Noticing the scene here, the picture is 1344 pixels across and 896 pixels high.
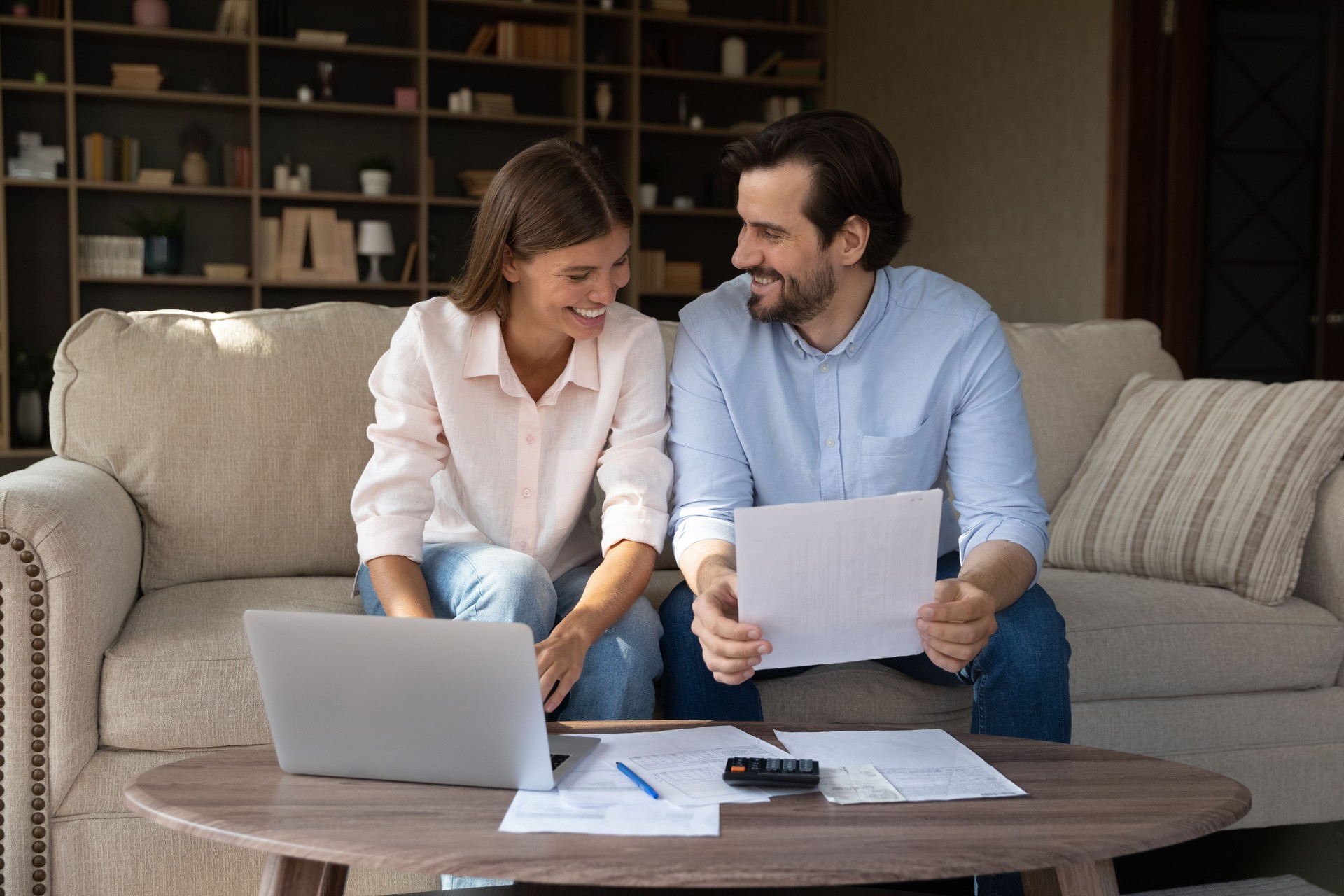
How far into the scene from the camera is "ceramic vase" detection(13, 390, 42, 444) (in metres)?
4.61

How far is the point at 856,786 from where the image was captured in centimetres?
107

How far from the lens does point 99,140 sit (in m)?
4.76

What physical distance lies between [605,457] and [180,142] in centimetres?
404

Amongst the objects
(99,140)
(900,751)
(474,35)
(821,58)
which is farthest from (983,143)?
(900,751)

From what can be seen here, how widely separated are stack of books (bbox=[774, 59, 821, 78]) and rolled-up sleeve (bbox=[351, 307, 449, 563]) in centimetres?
429

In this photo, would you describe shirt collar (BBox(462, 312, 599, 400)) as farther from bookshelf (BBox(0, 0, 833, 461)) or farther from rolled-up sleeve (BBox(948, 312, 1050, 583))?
bookshelf (BBox(0, 0, 833, 461))

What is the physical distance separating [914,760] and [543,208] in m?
0.83

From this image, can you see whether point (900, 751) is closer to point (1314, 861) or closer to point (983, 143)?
point (1314, 861)

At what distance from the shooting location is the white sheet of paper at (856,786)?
104cm

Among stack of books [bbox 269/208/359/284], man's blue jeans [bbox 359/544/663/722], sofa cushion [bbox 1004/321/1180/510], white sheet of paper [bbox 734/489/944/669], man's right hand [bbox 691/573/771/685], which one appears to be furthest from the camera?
stack of books [bbox 269/208/359/284]

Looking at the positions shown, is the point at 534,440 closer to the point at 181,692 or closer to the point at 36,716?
the point at 181,692

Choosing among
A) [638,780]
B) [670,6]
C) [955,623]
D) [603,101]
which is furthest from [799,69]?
[638,780]

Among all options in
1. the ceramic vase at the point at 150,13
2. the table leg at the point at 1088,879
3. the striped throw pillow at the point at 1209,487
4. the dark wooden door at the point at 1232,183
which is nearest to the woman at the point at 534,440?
the table leg at the point at 1088,879

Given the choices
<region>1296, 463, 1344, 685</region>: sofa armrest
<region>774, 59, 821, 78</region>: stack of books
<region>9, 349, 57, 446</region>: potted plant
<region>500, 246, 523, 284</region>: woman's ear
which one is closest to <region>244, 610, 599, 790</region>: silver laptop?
<region>500, 246, 523, 284</region>: woman's ear
